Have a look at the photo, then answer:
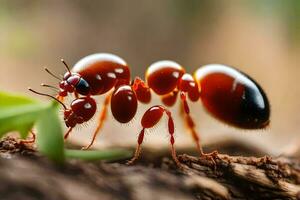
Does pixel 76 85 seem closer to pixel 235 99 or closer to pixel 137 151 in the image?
pixel 137 151

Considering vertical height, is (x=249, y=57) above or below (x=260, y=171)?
above

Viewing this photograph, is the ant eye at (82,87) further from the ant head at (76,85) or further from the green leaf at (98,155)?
the green leaf at (98,155)

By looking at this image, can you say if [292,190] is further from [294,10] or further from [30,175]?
[294,10]

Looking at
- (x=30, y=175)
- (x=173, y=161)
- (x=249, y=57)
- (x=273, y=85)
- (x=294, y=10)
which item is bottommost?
(x=30, y=175)

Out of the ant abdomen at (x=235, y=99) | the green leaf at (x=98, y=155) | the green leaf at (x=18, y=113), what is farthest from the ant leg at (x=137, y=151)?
the ant abdomen at (x=235, y=99)

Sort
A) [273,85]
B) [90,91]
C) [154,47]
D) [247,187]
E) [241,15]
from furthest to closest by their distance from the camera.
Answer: [241,15] < [154,47] < [273,85] < [90,91] < [247,187]

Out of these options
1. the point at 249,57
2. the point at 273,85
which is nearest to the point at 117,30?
the point at 249,57

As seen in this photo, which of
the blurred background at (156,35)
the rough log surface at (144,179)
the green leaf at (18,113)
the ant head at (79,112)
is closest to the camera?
the rough log surface at (144,179)
